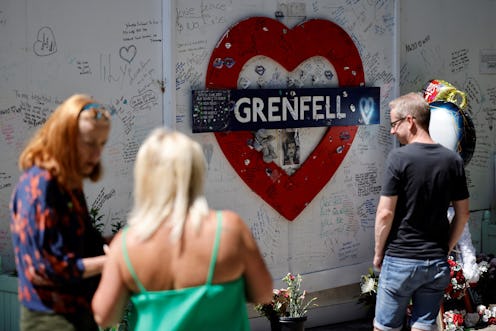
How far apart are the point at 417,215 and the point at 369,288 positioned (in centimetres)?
219

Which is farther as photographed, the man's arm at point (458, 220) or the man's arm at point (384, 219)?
the man's arm at point (458, 220)

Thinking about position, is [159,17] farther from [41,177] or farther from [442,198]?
[41,177]

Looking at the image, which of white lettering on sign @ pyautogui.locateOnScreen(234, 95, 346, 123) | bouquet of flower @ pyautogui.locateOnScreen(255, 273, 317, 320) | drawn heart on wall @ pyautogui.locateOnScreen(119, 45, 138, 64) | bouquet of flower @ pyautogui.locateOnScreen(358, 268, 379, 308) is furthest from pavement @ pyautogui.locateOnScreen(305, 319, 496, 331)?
drawn heart on wall @ pyautogui.locateOnScreen(119, 45, 138, 64)

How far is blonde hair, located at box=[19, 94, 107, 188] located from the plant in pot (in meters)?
3.07

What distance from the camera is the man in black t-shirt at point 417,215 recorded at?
4.95 m

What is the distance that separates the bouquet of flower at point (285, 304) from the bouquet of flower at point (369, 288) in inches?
26.7

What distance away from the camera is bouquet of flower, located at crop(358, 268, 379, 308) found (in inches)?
278

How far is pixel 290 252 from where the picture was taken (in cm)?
697

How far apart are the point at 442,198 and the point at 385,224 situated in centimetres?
35

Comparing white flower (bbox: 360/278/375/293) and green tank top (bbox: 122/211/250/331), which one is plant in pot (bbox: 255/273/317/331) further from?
green tank top (bbox: 122/211/250/331)

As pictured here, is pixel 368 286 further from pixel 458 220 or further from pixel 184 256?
pixel 184 256

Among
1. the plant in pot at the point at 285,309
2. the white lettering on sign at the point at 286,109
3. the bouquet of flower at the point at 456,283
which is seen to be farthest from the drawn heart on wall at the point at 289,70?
the bouquet of flower at the point at 456,283

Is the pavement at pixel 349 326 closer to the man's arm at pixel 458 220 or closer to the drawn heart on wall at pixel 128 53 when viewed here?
the man's arm at pixel 458 220

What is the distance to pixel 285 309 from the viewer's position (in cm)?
648
